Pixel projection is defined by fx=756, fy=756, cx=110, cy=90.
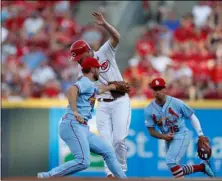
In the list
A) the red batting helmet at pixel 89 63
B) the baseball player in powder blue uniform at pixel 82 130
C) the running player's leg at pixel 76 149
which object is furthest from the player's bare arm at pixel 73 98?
the red batting helmet at pixel 89 63

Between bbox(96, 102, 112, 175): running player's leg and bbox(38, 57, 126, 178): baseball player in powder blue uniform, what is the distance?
100cm

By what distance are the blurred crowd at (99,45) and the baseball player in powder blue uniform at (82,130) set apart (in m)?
4.79

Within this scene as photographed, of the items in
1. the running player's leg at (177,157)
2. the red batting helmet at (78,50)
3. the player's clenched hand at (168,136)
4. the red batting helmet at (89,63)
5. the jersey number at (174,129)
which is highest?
the red batting helmet at (78,50)

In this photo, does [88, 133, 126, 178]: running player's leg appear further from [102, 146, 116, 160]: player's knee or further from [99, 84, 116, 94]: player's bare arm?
[99, 84, 116, 94]: player's bare arm

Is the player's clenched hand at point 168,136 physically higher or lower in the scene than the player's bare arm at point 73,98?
lower

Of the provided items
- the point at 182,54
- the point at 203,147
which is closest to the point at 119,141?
the point at 203,147

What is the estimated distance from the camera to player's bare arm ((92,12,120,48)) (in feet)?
32.1

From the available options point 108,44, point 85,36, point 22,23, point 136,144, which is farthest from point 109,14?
point 108,44

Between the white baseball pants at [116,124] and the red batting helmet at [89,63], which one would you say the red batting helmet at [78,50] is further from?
the white baseball pants at [116,124]

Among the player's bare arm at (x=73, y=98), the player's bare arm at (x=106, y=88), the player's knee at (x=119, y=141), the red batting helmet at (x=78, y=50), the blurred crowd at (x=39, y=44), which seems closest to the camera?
the player's bare arm at (x=73, y=98)

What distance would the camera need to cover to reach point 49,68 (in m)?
16.2

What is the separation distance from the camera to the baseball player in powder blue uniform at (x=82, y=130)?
9102mm

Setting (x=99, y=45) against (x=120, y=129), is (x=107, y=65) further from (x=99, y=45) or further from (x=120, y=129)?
(x=99, y=45)

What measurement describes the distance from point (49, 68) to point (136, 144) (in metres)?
3.78
